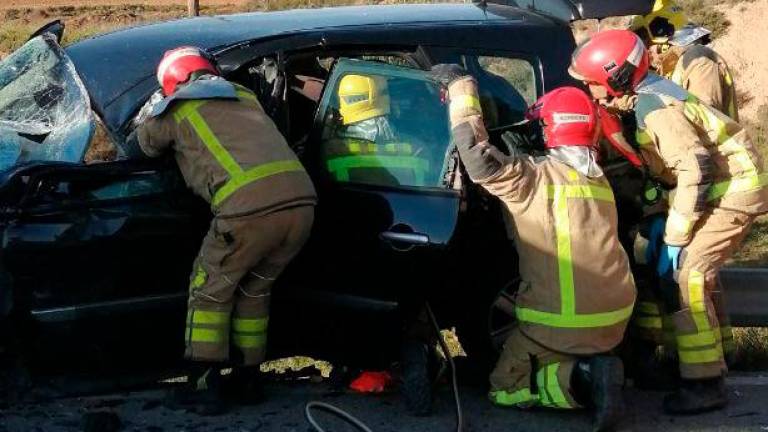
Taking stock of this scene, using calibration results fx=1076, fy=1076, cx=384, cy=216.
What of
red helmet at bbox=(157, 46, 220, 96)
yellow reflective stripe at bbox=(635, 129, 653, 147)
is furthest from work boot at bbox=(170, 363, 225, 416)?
yellow reflective stripe at bbox=(635, 129, 653, 147)

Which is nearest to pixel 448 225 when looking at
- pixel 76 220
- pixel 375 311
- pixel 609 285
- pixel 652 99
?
pixel 375 311

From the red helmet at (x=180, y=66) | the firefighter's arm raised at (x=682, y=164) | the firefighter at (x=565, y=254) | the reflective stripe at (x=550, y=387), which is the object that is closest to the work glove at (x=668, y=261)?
the firefighter's arm raised at (x=682, y=164)

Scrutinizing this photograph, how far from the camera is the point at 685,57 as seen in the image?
19.2 ft

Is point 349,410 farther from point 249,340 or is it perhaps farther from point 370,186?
point 370,186

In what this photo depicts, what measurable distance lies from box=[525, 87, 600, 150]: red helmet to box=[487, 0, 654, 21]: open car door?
61 cm

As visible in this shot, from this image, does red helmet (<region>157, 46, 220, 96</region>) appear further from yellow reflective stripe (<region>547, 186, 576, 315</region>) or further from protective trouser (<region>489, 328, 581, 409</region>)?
protective trouser (<region>489, 328, 581, 409</region>)

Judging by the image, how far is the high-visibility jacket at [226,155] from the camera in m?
4.32

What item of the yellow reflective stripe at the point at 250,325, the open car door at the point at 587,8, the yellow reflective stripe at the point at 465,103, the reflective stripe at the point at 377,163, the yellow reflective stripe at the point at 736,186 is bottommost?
the yellow reflective stripe at the point at 250,325

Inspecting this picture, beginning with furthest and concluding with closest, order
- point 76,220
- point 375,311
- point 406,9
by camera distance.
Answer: point 406,9 → point 375,311 → point 76,220

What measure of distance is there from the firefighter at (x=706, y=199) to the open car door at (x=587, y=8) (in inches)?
9.9

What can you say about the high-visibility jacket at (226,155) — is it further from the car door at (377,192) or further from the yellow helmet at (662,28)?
the yellow helmet at (662,28)

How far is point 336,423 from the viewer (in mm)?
4648

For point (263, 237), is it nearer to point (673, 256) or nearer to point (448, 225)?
point (448, 225)

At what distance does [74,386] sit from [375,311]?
1295 mm
